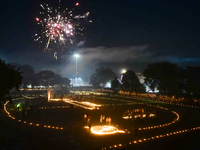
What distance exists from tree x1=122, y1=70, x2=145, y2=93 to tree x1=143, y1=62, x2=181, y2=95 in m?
3.57

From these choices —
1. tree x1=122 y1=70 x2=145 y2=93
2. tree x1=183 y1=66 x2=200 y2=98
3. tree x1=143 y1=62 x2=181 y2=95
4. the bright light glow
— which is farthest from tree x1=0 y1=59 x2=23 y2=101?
tree x1=122 y1=70 x2=145 y2=93

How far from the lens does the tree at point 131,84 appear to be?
193ft

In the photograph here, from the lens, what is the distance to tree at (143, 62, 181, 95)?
44.4 metres

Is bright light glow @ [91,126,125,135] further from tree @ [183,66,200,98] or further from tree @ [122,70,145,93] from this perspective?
tree @ [122,70,145,93]

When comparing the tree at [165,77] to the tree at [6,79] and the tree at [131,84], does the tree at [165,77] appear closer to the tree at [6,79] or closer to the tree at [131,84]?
the tree at [131,84]

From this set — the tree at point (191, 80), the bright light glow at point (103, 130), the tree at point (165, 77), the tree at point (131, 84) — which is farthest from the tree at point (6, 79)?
the tree at point (131, 84)

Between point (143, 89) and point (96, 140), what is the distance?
48.5 m

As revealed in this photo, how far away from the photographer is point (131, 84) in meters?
61.0

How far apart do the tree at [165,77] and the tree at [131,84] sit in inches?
140

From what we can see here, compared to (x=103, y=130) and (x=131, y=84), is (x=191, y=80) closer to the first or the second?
(x=131, y=84)

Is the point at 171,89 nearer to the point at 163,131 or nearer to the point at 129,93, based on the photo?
the point at 129,93

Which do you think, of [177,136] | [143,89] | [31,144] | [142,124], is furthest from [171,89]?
[31,144]

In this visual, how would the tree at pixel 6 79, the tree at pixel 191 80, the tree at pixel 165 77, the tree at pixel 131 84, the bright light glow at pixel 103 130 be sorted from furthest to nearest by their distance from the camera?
the tree at pixel 131 84 → the tree at pixel 165 77 → the tree at pixel 191 80 → the bright light glow at pixel 103 130 → the tree at pixel 6 79

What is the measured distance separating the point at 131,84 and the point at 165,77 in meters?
13.6
